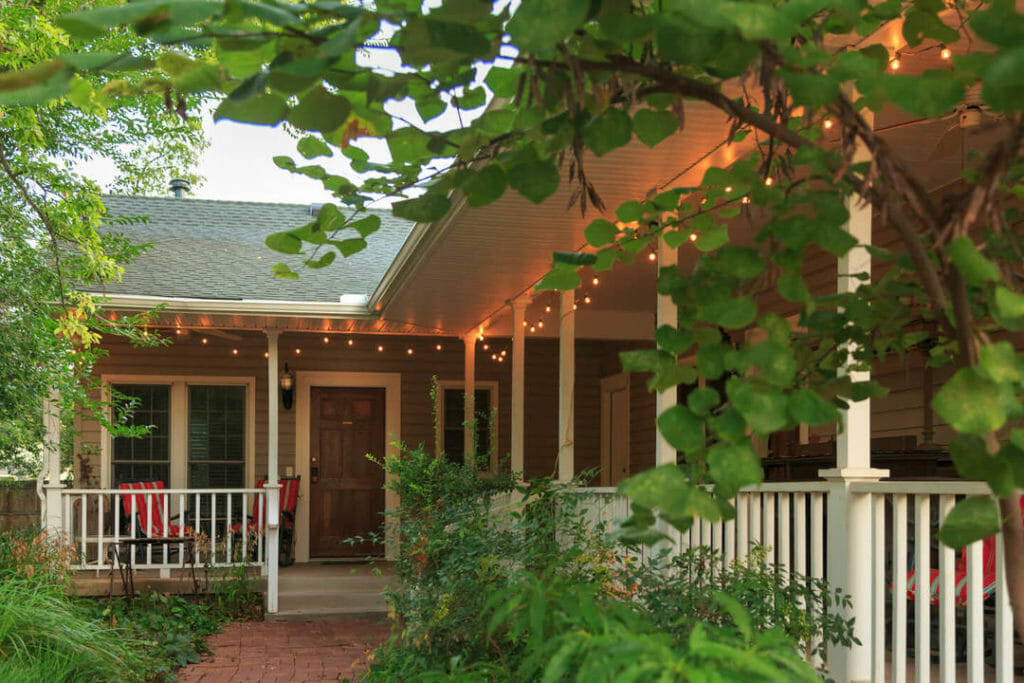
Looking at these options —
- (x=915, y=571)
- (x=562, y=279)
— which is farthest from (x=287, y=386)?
(x=562, y=279)

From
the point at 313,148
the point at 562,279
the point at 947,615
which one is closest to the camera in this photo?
the point at 313,148

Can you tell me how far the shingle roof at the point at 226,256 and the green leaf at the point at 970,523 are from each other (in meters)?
8.19

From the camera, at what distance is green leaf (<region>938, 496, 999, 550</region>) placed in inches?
47.5

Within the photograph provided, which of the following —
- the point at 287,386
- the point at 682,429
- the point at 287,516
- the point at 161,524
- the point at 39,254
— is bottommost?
the point at 287,516

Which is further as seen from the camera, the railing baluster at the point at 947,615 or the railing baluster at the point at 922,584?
the railing baluster at the point at 922,584

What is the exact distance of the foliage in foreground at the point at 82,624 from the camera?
5586mm

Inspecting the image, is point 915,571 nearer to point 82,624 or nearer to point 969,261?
point 969,261

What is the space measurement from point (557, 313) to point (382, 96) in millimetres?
8948

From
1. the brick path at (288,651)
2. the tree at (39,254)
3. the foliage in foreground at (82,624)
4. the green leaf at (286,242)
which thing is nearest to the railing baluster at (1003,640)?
the green leaf at (286,242)

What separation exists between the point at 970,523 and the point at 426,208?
89 centimetres

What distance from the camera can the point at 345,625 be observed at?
29.4 ft

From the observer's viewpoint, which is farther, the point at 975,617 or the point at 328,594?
the point at 328,594

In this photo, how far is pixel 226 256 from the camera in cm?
1167

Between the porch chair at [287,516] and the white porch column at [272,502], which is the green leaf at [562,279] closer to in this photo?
the white porch column at [272,502]
